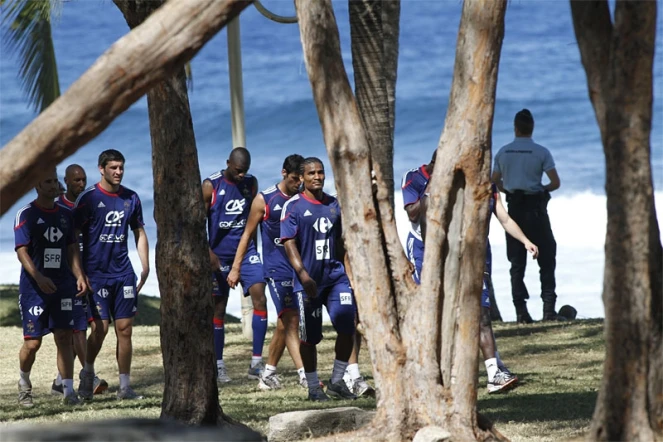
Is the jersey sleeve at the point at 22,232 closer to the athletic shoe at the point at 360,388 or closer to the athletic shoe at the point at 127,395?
the athletic shoe at the point at 127,395

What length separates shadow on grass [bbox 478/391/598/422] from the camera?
27.9 feet

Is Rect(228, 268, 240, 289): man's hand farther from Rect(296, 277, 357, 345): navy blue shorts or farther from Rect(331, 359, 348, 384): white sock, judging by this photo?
Rect(331, 359, 348, 384): white sock

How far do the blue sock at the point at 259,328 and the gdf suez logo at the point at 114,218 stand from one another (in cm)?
176

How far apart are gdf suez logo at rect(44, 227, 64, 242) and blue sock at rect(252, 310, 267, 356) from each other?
2211 mm

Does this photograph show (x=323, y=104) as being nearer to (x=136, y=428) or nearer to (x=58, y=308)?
(x=136, y=428)

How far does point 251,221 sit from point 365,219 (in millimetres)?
4177

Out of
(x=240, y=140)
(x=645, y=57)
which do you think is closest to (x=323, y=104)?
(x=645, y=57)

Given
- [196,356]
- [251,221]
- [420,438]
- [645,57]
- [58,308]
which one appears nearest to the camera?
[645,57]

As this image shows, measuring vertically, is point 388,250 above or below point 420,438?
above

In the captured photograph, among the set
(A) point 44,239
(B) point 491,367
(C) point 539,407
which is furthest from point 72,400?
(C) point 539,407

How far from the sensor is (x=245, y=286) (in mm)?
11469

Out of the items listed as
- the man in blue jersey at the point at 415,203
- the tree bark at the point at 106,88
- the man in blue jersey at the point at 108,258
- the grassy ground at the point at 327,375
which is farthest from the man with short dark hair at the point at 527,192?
the tree bark at the point at 106,88

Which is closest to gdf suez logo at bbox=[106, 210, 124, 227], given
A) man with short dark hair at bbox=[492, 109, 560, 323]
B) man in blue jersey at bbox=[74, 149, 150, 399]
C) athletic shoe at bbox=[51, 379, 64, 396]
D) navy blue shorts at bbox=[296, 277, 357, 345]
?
man in blue jersey at bbox=[74, 149, 150, 399]

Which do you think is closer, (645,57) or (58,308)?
(645,57)
